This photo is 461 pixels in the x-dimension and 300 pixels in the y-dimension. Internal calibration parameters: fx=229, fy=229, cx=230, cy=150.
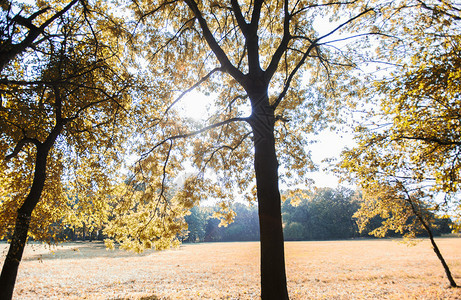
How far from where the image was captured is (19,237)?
617 centimetres

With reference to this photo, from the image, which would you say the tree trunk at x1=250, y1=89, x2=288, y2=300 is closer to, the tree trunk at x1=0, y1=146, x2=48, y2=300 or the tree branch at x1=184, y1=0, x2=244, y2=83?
the tree branch at x1=184, y1=0, x2=244, y2=83

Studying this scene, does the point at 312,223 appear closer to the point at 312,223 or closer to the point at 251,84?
the point at 312,223

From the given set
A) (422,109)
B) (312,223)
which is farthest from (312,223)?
(422,109)

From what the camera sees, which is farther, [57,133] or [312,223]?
[312,223]

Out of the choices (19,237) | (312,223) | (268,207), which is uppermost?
(268,207)

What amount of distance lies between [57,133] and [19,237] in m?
3.41

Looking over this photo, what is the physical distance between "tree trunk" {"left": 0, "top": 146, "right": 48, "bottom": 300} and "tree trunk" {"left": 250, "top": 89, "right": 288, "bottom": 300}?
5960 mm

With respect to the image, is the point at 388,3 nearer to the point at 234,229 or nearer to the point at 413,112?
the point at 413,112

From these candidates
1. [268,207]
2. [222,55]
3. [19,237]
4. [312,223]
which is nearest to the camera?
[268,207]

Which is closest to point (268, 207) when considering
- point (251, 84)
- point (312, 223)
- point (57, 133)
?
point (251, 84)

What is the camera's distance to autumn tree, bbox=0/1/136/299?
596 centimetres

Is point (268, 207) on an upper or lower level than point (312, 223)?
upper

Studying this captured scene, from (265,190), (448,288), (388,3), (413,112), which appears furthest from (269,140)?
(448,288)

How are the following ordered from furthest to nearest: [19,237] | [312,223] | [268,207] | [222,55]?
[312,223]
[222,55]
[19,237]
[268,207]
